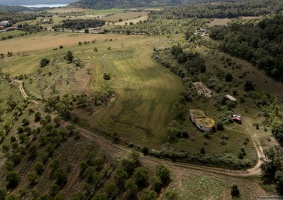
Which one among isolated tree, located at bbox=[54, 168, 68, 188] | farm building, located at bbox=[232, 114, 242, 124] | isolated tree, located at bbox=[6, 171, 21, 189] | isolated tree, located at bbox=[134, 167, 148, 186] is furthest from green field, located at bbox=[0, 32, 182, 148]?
isolated tree, located at bbox=[6, 171, 21, 189]

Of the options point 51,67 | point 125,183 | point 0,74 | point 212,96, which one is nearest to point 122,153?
point 125,183

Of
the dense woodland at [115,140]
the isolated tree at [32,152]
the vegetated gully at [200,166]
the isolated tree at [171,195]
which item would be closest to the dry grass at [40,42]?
the dense woodland at [115,140]

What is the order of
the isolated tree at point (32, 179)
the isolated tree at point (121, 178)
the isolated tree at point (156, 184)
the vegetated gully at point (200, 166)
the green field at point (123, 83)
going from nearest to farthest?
the isolated tree at point (156, 184) < the isolated tree at point (121, 178) < the vegetated gully at point (200, 166) < the isolated tree at point (32, 179) < the green field at point (123, 83)

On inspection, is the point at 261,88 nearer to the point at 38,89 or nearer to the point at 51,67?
the point at 38,89

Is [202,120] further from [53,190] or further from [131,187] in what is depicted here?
[53,190]

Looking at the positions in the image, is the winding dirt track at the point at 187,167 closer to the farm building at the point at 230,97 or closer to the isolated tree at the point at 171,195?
the isolated tree at the point at 171,195

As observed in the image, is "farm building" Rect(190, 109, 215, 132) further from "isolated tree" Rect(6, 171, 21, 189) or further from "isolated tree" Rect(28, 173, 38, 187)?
"isolated tree" Rect(6, 171, 21, 189)
